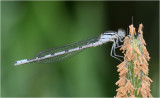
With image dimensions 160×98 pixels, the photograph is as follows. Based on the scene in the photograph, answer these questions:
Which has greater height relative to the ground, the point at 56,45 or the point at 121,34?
the point at 56,45

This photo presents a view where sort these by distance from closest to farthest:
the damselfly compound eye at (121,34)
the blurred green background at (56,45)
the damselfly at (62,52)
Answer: the damselfly compound eye at (121,34), the damselfly at (62,52), the blurred green background at (56,45)

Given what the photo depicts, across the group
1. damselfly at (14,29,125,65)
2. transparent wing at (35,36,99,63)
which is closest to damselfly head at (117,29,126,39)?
damselfly at (14,29,125,65)

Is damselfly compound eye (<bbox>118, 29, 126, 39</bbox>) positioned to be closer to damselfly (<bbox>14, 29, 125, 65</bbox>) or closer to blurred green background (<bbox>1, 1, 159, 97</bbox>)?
damselfly (<bbox>14, 29, 125, 65</bbox>)

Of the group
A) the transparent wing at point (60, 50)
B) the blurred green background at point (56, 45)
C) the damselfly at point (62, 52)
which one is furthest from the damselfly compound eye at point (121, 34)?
the blurred green background at point (56, 45)

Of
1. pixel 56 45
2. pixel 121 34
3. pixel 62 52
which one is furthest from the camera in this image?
pixel 56 45

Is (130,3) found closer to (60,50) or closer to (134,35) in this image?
(60,50)

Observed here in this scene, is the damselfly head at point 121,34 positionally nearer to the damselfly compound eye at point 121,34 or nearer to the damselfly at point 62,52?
the damselfly compound eye at point 121,34

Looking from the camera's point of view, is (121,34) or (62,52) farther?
(62,52)

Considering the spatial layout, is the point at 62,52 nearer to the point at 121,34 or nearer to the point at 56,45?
the point at 56,45

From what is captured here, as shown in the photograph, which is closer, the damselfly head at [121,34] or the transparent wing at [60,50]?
the damselfly head at [121,34]

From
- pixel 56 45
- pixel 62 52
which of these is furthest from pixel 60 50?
pixel 56 45
